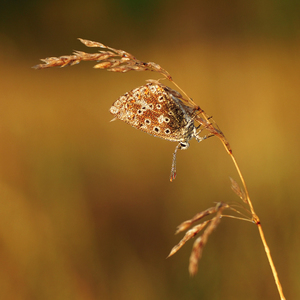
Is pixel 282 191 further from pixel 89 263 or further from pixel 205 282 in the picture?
pixel 89 263

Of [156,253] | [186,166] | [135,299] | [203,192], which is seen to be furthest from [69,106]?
[135,299]

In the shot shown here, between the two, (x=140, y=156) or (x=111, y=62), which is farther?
(x=140, y=156)

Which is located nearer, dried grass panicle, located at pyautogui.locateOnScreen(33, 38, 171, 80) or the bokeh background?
dried grass panicle, located at pyautogui.locateOnScreen(33, 38, 171, 80)

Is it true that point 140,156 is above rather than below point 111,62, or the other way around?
below

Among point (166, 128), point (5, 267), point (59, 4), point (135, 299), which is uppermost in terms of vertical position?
point (59, 4)

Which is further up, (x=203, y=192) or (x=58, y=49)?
(x=58, y=49)

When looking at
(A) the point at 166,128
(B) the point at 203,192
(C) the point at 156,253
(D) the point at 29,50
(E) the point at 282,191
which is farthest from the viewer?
(D) the point at 29,50

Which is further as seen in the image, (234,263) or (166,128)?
(234,263)

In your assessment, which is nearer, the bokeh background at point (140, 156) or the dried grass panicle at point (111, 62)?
the dried grass panicle at point (111, 62)
